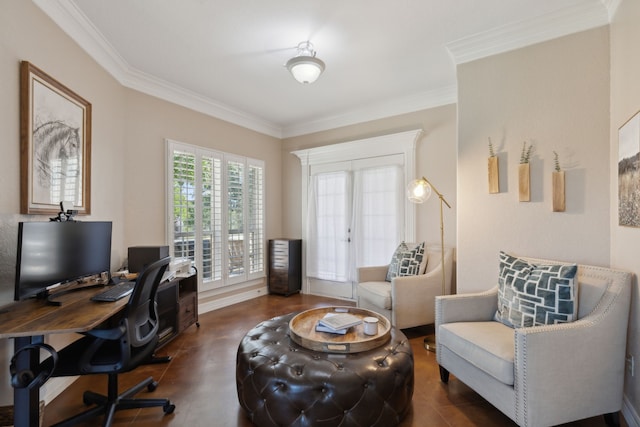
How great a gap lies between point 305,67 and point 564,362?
109 inches

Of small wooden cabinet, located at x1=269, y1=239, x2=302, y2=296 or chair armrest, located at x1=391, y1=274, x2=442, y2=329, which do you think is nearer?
chair armrest, located at x1=391, y1=274, x2=442, y2=329

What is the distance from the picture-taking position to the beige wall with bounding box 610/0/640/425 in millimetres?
1787

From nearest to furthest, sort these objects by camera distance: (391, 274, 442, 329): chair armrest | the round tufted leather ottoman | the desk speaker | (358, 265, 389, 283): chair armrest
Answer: the round tufted leather ottoman < the desk speaker < (391, 274, 442, 329): chair armrest < (358, 265, 389, 283): chair armrest

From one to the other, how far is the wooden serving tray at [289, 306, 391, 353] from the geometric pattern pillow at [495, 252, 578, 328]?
33.8 inches

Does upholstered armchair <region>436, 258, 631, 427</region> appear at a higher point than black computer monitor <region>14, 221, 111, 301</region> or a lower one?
lower

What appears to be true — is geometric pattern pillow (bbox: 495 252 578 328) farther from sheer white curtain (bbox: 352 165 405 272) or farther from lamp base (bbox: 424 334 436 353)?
sheer white curtain (bbox: 352 165 405 272)

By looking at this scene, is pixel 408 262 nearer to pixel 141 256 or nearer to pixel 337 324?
pixel 337 324

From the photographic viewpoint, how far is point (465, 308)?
2.27 m

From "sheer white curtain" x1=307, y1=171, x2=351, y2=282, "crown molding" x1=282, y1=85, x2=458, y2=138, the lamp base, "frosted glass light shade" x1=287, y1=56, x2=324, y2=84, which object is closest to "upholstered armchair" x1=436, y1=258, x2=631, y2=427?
the lamp base

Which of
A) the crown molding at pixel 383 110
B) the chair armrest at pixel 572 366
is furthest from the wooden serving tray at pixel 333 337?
the crown molding at pixel 383 110

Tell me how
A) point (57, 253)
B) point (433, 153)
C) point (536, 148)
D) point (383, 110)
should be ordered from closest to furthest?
point (57, 253) → point (536, 148) → point (433, 153) → point (383, 110)

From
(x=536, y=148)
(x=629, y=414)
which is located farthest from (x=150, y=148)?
(x=629, y=414)

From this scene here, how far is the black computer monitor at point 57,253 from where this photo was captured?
1657 mm

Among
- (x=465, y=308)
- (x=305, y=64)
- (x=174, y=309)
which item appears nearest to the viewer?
(x=465, y=308)
